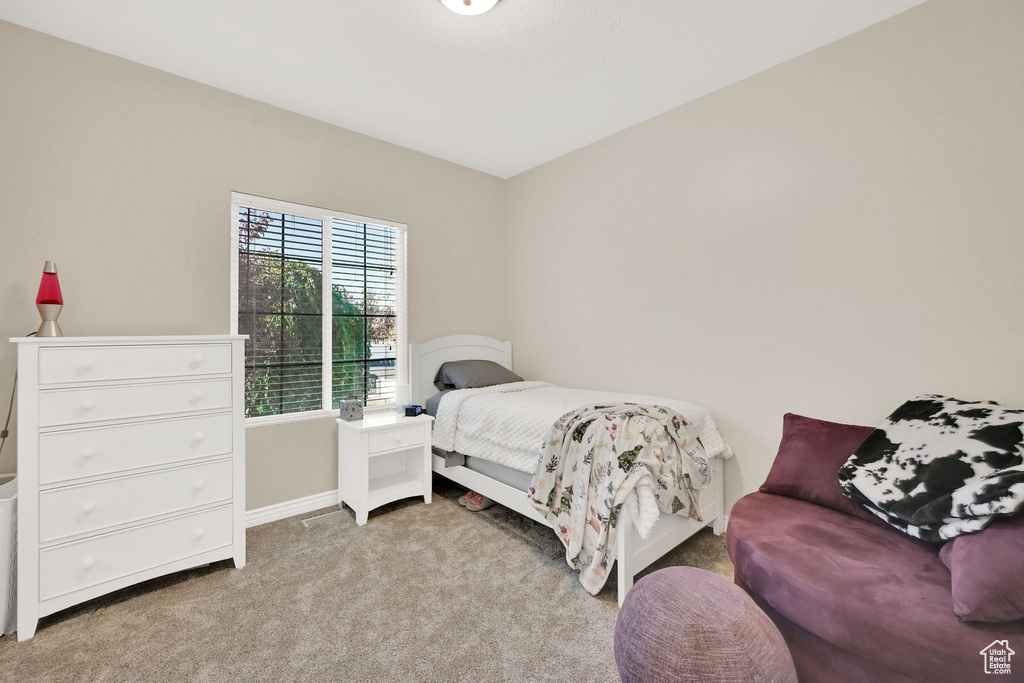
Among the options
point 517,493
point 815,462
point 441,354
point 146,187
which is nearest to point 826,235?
point 815,462

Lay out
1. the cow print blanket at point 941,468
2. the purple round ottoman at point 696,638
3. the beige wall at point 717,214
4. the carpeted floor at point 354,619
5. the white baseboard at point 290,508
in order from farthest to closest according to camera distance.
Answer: the white baseboard at point 290,508
the beige wall at point 717,214
the carpeted floor at point 354,619
the cow print blanket at point 941,468
the purple round ottoman at point 696,638

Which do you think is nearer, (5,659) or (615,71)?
(5,659)

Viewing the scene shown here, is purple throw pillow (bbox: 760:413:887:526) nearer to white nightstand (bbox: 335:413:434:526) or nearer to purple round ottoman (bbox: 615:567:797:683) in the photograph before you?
purple round ottoman (bbox: 615:567:797:683)

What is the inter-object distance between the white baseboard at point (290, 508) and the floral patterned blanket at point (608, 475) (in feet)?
5.22

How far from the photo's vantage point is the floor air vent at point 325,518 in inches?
105

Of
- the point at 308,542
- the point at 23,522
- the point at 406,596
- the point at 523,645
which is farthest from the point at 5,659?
the point at 523,645

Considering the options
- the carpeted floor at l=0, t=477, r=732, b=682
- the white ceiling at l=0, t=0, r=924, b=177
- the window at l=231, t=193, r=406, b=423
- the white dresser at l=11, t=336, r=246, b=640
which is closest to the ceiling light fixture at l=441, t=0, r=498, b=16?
the white ceiling at l=0, t=0, r=924, b=177

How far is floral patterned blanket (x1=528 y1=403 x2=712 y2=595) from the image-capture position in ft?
6.08

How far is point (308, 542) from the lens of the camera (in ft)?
7.96

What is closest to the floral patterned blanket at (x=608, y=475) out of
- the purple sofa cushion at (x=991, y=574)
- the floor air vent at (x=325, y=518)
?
the purple sofa cushion at (x=991, y=574)

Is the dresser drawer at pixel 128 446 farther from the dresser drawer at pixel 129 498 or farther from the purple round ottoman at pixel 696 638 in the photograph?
the purple round ottoman at pixel 696 638

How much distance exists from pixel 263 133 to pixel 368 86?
76 cm

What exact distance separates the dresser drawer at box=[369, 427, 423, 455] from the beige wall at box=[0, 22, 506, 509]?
49 cm

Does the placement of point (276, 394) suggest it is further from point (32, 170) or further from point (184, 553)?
point (32, 170)
